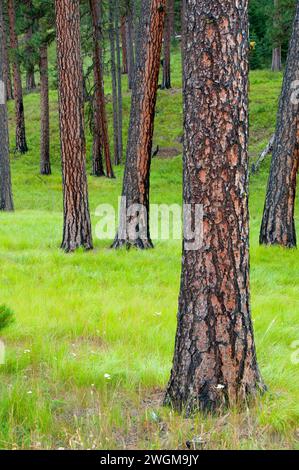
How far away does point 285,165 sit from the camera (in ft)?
32.2

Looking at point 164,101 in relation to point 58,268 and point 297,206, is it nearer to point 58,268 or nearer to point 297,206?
point 297,206

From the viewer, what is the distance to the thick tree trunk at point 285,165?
31.7ft

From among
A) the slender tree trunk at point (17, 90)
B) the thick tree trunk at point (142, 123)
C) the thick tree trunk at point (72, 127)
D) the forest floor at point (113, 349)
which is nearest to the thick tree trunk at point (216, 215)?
the forest floor at point (113, 349)

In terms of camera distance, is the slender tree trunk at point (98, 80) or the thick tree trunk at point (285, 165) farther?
the slender tree trunk at point (98, 80)

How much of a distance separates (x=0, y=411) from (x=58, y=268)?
4.50 m

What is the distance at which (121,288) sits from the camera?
7.16m

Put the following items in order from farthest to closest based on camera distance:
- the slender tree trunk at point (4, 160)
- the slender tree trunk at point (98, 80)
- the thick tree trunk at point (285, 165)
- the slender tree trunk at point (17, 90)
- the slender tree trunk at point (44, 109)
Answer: the slender tree trunk at point (17, 90)
the slender tree trunk at point (44, 109)
the slender tree trunk at point (98, 80)
the slender tree trunk at point (4, 160)
the thick tree trunk at point (285, 165)

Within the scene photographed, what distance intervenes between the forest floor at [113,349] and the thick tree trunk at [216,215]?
0.27m

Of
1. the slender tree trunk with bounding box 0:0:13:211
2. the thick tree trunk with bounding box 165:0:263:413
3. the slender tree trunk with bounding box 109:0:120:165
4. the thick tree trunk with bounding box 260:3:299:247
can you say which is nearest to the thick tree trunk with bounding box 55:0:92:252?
the thick tree trunk with bounding box 260:3:299:247

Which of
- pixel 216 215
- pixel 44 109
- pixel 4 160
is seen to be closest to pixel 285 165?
pixel 216 215

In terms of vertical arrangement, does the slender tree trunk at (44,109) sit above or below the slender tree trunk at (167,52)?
below

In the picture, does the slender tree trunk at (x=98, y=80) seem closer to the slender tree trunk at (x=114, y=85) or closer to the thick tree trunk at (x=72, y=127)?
the slender tree trunk at (x=114, y=85)

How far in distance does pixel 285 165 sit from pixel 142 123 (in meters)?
2.66

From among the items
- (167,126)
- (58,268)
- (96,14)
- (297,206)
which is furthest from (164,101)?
(58,268)
